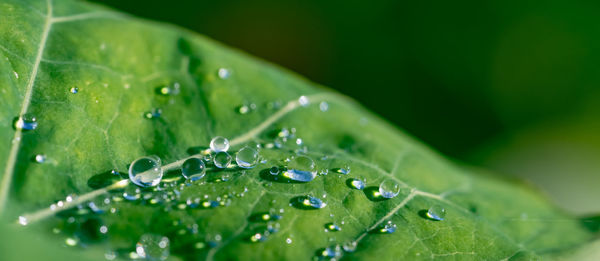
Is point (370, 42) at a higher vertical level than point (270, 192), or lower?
higher

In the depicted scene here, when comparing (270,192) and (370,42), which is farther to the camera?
(370,42)

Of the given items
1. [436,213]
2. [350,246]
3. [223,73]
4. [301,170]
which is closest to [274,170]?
[301,170]

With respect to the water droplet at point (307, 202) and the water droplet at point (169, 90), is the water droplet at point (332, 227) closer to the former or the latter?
the water droplet at point (307, 202)

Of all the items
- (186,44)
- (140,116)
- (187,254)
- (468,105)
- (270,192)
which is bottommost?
(187,254)

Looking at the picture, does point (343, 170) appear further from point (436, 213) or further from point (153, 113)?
point (153, 113)

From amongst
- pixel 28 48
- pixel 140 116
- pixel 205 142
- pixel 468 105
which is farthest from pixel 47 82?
pixel 468 105

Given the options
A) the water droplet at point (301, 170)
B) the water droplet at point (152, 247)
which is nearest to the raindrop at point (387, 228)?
the water droplet at point (301, 170)

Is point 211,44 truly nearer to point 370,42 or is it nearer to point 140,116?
point 140,116

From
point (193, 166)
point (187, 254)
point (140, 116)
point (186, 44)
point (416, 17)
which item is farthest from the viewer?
point (416, 17)
